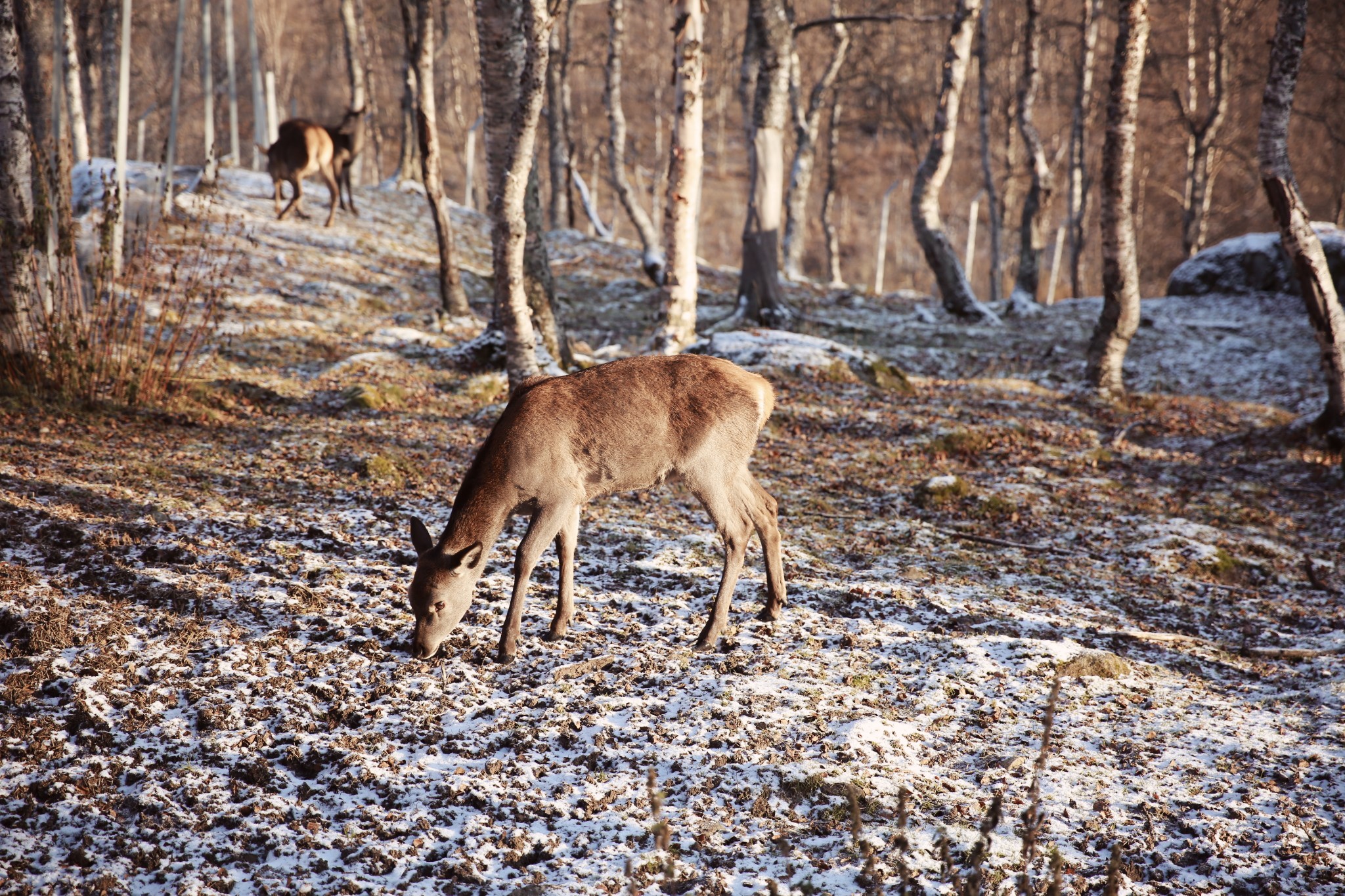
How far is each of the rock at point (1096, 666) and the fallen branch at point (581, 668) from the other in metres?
2.61

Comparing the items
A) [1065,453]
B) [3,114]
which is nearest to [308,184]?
[3,114]

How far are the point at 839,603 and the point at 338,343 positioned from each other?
8.72m

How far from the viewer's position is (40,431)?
696 centimetres

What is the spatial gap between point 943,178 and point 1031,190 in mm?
4231

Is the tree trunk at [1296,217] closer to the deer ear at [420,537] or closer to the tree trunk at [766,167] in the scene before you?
the tree trunk at [766,167]

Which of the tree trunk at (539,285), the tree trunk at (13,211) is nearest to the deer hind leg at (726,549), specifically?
the tree trunk at (539,285)

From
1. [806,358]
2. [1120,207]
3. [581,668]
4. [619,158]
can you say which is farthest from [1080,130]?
[581,668]

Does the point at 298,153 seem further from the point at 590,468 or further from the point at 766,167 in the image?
the point at 590,468

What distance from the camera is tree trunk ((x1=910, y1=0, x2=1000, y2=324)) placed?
52.3ft

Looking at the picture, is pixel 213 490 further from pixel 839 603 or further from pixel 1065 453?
pixel 1065 453

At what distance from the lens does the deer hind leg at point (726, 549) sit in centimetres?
494

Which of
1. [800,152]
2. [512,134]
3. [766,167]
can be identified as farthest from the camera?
[800,152]

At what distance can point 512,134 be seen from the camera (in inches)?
331

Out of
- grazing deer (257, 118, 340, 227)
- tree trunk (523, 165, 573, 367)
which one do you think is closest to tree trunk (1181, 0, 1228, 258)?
tree trunk (523, 165, 573, 367)
